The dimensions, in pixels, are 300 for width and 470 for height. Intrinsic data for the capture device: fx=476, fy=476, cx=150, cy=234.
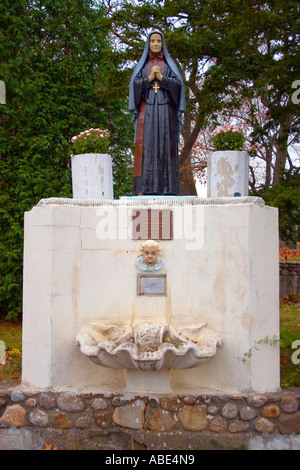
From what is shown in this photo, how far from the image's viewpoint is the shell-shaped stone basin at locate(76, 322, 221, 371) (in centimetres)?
408

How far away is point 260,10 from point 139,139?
14.1 feet

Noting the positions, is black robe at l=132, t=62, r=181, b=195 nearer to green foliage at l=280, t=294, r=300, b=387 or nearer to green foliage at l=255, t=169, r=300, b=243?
Answer: green foliage at l=280, t=294, r=300, b=387

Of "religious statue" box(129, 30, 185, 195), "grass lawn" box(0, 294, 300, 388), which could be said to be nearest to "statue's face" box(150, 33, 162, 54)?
"religious statue" box(129, 30, 185, 195)

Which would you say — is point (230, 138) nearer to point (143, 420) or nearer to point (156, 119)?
point (156, 119)

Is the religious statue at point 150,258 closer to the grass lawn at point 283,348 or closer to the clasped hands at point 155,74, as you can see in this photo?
the grass lawn at point 283,348

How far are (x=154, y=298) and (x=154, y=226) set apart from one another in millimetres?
702

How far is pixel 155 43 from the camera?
546 cm

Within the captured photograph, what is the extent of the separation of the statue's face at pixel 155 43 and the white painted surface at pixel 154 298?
1966 millimetres

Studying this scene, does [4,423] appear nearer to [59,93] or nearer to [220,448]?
[220,448]

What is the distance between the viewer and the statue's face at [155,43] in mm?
5453

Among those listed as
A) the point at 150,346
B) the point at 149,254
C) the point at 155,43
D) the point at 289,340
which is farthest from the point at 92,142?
the point at 289,340

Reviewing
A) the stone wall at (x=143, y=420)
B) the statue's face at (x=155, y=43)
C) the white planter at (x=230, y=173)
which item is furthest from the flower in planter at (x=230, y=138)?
the stone wall at (x=143, y=420)

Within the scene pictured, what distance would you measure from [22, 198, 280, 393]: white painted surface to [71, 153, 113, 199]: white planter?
88 cm

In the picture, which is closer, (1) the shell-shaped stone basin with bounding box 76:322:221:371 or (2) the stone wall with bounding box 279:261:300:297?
(1) the shell-shaped stone basin with bounding box 76:322:221:371
